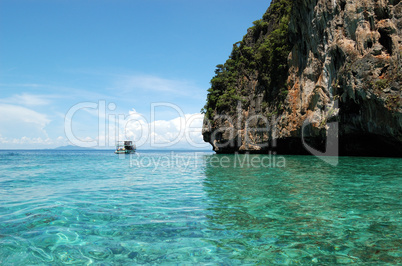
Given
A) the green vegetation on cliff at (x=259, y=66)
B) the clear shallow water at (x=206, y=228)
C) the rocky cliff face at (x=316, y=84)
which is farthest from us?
the green vegetation on cliff at (x=259, y=66)

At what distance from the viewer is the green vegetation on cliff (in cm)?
3256

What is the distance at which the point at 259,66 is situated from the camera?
38.0 meters

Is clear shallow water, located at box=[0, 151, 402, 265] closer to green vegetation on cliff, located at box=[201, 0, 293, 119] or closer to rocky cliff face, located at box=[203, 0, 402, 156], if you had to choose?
rocky cliff face, located at box=[203, 0, 402, 156]

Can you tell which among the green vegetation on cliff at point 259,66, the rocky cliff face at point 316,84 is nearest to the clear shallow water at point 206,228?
the rocky cliff face at point 316,84

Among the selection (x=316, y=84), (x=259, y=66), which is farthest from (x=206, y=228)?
(x=259, y=66)

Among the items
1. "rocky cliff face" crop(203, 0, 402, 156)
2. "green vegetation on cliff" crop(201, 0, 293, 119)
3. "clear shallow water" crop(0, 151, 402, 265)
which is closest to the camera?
"clear shallow water" crop(0, 151, 402, 265)

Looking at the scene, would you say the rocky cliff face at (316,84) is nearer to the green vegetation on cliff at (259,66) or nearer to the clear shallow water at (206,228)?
the green vegetation on cliff at (259,66)

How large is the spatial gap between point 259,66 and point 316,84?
1460cm

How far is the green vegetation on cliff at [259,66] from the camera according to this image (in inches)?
1282

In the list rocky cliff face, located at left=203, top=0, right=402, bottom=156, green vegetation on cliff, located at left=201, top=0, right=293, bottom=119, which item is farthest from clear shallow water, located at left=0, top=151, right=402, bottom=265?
green vegetation on cliff, located at left=201, top=0, right=293, bottom=119

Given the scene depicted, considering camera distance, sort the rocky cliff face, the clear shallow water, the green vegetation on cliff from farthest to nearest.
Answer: the green vegetation on cliff
the rocky cliff face
the clear shallow water

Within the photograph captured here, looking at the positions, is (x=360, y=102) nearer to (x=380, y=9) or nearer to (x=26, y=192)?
(x=380, y=9)

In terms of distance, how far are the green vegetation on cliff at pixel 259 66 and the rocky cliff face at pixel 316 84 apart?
0.14 meters

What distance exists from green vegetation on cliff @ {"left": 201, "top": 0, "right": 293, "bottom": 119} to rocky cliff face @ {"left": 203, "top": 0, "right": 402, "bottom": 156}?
14 cm
